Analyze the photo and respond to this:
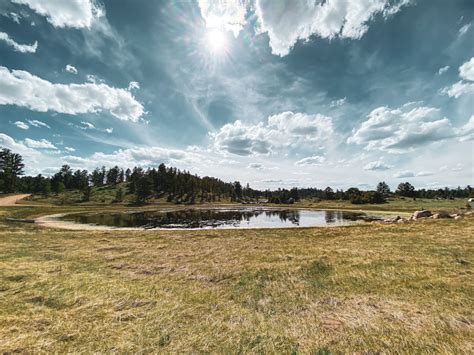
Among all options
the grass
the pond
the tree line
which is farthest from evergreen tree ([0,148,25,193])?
the grass

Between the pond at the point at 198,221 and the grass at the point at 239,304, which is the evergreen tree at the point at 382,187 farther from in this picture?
the grass at the point at 239,304

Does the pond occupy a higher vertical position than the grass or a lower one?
lower

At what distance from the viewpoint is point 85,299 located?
6.23 m

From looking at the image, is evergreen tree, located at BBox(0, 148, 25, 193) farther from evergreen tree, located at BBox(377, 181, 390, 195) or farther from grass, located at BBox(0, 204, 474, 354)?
evergreen tree, located at BBox(377, 181, 390, 195)

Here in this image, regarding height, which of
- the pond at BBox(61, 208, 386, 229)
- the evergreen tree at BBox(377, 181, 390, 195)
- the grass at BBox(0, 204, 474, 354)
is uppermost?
the evergreen tree at BBox(377, 181, 390, 195)

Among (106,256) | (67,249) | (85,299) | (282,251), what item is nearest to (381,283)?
(282,251)

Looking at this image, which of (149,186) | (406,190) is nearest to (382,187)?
(406,190)

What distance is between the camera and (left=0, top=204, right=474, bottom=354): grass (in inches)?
172

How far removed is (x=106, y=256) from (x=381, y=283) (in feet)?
43.2

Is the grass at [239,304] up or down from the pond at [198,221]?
up

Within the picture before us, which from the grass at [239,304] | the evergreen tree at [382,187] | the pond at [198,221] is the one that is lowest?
the pond at [198,221]

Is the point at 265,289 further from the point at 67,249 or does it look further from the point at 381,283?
the point at 67,249

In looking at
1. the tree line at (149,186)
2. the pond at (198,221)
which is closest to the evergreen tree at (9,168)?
the tree line at (149,186)

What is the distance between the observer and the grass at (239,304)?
14.3 feet
